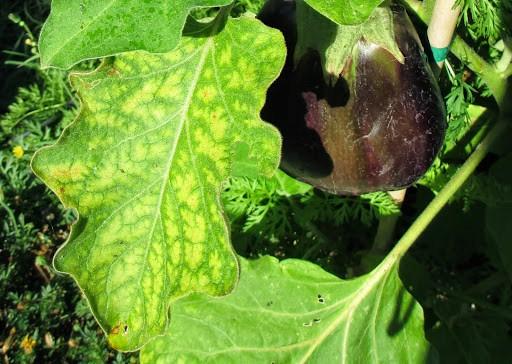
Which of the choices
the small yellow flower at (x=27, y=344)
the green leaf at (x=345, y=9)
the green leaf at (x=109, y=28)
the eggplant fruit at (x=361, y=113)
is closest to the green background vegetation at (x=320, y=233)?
the small yellow flower at (x=27, y=344)

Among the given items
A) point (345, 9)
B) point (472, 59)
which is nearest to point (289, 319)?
point (472, 59)

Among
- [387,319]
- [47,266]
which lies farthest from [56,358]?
[387,319]

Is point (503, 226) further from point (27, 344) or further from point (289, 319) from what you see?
point (27, 344)

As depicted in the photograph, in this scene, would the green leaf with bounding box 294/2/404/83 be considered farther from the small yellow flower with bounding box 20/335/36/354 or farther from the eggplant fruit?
the small yellow flower with bounding box 20/335/36/354

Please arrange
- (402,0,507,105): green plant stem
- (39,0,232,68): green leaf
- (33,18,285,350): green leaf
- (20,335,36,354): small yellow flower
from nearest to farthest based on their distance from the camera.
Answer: (39,0,232,68): green leaf
(33,18,285,350): green leaf
(402,0,507,105): green plant stem
(20,335,36,354): small yellow flower

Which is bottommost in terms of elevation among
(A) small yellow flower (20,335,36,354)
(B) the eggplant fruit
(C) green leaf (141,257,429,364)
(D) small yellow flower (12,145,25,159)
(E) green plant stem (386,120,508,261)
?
(A) small yellow flower (20,335,36,354)

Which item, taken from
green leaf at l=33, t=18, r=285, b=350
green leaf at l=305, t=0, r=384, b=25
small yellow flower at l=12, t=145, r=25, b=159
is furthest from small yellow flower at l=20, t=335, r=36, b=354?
green leaf at l=305, t=0, r=384, b=25
